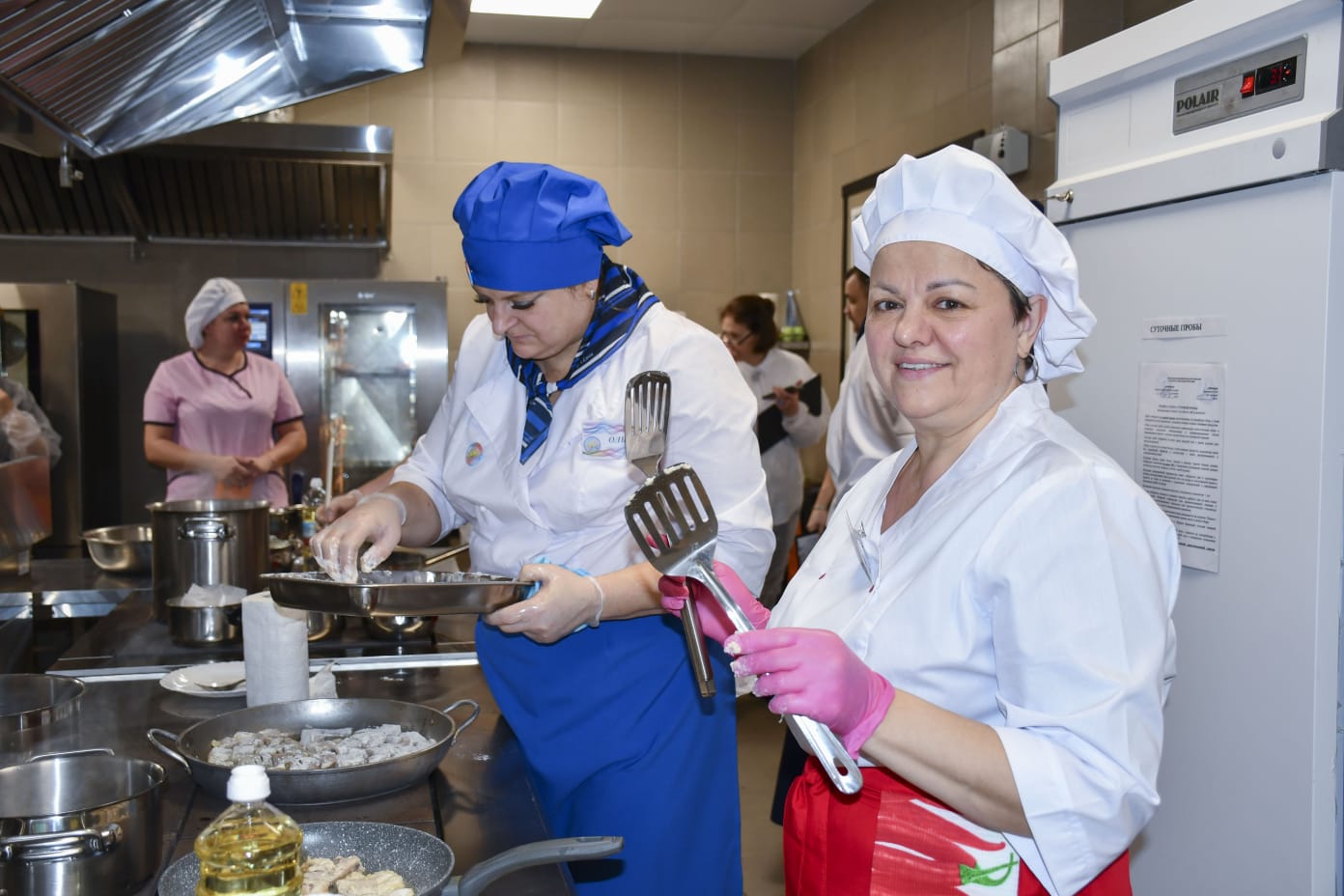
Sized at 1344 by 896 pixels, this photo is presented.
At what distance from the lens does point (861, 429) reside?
3.45 m

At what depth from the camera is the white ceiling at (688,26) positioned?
525cm

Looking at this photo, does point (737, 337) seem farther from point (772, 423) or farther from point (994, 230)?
point (994, 230)

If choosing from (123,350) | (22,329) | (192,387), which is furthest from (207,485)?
(123,350)

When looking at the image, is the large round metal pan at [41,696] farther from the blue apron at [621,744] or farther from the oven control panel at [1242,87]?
the oven control panel at [1242,87]

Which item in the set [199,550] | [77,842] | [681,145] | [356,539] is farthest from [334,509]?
[681,145]

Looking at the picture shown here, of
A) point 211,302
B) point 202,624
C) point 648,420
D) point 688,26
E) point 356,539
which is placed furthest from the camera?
point 688,26

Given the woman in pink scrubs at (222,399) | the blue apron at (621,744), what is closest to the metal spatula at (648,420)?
the blue apron at (621,744)

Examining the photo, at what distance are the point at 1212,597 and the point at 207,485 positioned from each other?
3.45 m

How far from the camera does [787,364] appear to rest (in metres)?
5.00

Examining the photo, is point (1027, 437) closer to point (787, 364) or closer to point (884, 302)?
point (884, 302)

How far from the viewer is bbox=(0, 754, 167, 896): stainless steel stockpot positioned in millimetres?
1025

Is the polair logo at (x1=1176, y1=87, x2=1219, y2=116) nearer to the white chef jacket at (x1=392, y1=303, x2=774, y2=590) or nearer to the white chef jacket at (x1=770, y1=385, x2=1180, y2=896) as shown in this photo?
the white chef jacket at (x1=770, y1=385, x2=1180, y2=896)

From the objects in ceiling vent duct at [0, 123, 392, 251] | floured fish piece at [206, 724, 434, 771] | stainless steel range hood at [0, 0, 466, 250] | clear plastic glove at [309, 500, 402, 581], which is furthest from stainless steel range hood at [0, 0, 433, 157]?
ceiling vent duct at [0, 123, 392, 251]

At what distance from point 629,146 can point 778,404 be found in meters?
2.04
